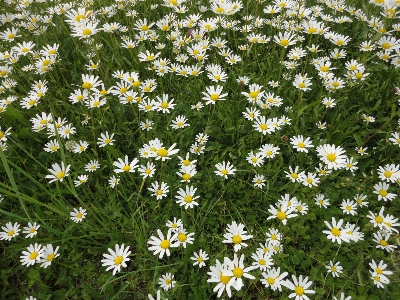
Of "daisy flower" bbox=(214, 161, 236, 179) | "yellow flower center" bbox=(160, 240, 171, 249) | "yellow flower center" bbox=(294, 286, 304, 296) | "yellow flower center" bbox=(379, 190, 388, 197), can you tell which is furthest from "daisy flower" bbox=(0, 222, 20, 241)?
"yellow flower center" bbox=(379, 190, 388, 197)

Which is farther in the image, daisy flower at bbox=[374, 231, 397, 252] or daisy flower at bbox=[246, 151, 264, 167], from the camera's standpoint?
daisy flower at bbox=[246, 151, 264, 167]

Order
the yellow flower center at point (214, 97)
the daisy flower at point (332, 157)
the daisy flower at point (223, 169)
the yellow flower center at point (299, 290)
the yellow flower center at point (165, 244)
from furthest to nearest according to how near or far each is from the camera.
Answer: the yellow flower center at point (214, 97)
the daisy flower at point (223, 169)
the daisy flower at point (332, 157)
the yellow flower center at point (165, 244)
the yellow flower center at point (299, 290)

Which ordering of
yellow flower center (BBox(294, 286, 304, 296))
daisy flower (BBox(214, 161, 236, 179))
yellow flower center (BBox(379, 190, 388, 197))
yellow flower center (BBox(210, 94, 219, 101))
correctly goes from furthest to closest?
yellow flower center (BBox(210, 94, 219, 101))
daisy flower (BBox(214, 161, 236, 179))
yellow flower center (BBox(379, 190, 388, 197))
yellow flower center (BBox(294, 286, 304, 296))

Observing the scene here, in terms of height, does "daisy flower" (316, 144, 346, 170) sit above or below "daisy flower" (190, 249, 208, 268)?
above

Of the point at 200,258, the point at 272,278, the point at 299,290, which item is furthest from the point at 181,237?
the point at 299,290

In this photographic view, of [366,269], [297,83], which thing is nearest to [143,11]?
[297,83]

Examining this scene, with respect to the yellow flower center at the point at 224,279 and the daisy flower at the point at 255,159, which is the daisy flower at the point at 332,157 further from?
the yellow flower center at the point at 224,279

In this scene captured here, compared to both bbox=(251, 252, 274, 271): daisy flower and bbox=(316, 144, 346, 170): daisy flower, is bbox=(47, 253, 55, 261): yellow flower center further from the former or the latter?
bbox=(316, 144, 346, 170): daisy flower

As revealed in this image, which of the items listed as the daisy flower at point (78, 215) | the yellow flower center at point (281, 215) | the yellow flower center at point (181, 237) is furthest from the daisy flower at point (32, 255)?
the yellow flower center at point (281, 215)

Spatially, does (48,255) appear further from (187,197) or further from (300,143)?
(300,143)

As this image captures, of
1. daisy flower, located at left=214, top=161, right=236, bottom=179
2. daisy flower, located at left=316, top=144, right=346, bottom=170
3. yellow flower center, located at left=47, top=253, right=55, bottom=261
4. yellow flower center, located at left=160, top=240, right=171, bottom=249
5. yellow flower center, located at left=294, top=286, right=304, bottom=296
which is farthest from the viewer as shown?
daisy flower, located at left=214, top=161, right=236, bottom=179

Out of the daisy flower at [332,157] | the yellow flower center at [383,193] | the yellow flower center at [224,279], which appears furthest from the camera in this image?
the yellow flower center at [383,193]
